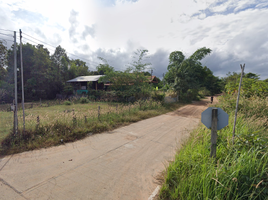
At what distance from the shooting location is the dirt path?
9.23ft

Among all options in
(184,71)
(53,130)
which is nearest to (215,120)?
(53,130)

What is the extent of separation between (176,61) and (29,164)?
811 inches

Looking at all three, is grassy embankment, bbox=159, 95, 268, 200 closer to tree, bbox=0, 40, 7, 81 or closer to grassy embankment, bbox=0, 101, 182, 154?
grassy embankment, bbox=0, 101, 182, 154

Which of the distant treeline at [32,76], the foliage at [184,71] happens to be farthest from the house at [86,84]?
the foliage at [184,71]

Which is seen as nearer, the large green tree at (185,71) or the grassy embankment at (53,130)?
the grassy embankment at (53,130)

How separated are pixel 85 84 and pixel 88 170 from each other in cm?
2341

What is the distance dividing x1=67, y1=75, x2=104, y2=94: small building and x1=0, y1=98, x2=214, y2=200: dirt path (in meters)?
18.6

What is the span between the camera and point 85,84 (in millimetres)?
25297

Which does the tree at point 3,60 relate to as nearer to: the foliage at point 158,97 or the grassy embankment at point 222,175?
the foliage at point 158,97

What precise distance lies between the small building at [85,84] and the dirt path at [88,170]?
18583 millimetres

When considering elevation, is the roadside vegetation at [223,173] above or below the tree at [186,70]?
below

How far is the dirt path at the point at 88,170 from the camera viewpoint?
2812mm

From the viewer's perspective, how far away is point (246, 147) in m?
3.00

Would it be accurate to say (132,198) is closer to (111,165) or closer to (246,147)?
(111,165)
